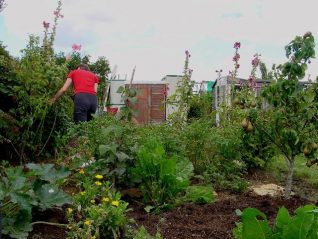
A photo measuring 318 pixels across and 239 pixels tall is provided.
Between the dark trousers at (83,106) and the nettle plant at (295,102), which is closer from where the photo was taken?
the nettle plant at (295,102)

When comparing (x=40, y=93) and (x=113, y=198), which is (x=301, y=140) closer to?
(x=113, y=198)

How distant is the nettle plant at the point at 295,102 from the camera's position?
4688mm

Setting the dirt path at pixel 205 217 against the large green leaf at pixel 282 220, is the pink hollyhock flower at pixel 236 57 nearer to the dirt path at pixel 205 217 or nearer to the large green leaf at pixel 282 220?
the dirt path at pixel 205 217

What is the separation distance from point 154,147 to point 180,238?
137 centimetres

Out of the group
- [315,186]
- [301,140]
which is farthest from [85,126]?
[315,186]

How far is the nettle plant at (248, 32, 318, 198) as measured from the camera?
4.69 meters

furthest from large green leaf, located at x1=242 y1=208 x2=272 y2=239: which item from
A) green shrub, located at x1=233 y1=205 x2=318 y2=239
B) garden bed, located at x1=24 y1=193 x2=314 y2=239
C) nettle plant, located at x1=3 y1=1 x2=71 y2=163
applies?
nettle plant, located at x1=3 y1=1 x2=71 y2=163

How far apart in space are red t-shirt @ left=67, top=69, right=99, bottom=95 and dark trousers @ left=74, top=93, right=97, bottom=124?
0.26 ft

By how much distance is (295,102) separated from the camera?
4723mm

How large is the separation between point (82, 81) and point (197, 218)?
4837 millimetres

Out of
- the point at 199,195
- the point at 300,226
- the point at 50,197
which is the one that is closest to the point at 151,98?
the point at 199,195

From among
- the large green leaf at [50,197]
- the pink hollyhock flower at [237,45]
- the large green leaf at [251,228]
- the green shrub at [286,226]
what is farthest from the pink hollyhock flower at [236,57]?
the large green leaf at [251,228]

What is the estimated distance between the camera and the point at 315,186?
245 inches

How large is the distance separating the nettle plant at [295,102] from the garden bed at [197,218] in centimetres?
50
